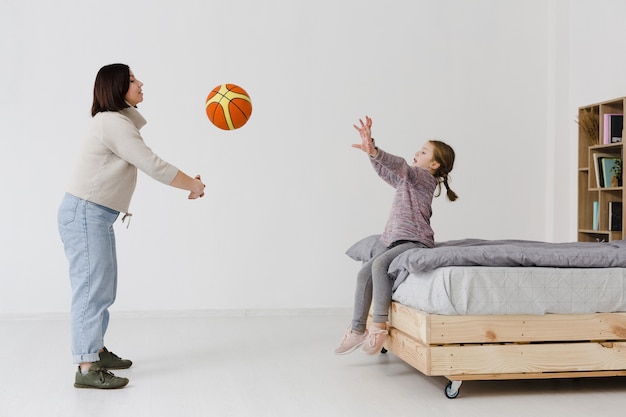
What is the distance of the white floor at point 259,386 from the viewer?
2314mm

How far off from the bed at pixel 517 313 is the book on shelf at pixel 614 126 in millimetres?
2102

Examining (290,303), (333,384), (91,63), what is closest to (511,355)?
(333,384)

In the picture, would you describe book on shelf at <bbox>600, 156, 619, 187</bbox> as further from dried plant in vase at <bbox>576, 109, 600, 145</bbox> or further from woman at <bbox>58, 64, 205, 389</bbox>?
woman at <bbox>58, 64, 205, 389</bbox>

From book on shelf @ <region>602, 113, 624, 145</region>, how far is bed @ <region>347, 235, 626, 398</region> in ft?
6.90

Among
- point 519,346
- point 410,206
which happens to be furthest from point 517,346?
point 410,206

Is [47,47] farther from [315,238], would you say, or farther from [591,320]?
[591,320]

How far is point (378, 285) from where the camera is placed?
9.22 feet

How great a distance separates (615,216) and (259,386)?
9.04 feet

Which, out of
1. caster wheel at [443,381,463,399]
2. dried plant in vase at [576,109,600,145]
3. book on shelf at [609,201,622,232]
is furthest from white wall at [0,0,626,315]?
caster wheel at [443,381,463,399]

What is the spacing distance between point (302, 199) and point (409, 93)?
3.35ft

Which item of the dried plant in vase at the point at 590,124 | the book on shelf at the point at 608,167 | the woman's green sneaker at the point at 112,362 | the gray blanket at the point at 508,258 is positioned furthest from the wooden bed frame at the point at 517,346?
the dried plant in vase at the point at 590,124

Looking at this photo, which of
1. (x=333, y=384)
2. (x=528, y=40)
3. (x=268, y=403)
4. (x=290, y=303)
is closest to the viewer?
(x=268, y=403)

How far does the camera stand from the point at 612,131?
4434 mm

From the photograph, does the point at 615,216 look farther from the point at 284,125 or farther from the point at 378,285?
the point at 378,285
